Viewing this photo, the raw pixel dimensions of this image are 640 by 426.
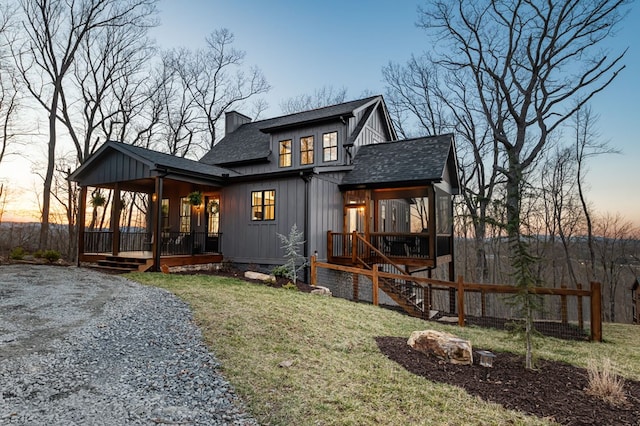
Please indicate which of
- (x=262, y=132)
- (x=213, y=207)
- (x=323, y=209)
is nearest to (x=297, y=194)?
(x=323, y=209)

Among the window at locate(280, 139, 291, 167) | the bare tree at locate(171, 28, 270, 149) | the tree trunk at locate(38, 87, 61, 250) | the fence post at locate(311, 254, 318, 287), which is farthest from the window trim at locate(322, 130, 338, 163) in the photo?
the bare tree at locate(171, 28, 270, 149)

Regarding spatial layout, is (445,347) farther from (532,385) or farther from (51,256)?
(51,256)

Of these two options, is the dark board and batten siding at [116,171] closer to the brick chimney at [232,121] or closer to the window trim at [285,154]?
the window trim at [285,154]

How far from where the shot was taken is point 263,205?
12.3m

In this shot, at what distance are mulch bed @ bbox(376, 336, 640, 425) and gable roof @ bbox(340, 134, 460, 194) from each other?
6.89 meters

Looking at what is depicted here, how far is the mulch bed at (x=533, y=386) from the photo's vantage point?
11.3ft

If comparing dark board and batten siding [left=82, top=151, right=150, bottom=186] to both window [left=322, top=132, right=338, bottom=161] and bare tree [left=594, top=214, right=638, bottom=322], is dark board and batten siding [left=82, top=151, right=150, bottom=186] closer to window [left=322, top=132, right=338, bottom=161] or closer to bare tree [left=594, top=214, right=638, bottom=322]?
window [left=322, top=132, right=338, bottom=161]

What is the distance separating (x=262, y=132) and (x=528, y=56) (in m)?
13.4

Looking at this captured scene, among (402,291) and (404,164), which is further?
(404,164)

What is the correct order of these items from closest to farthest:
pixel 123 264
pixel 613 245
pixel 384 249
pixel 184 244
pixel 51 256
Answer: pixel 123 264, pixel 184 244, pixel 384 249, pixel 51 256, pixel 613 245

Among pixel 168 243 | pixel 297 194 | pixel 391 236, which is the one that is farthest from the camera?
pixel 168 243

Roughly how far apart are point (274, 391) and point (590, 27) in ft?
64.7

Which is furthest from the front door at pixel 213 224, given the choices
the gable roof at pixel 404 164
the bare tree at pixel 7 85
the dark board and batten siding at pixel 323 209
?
the bare tree at pixel 7 85

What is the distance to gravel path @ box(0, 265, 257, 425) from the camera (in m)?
2.99
